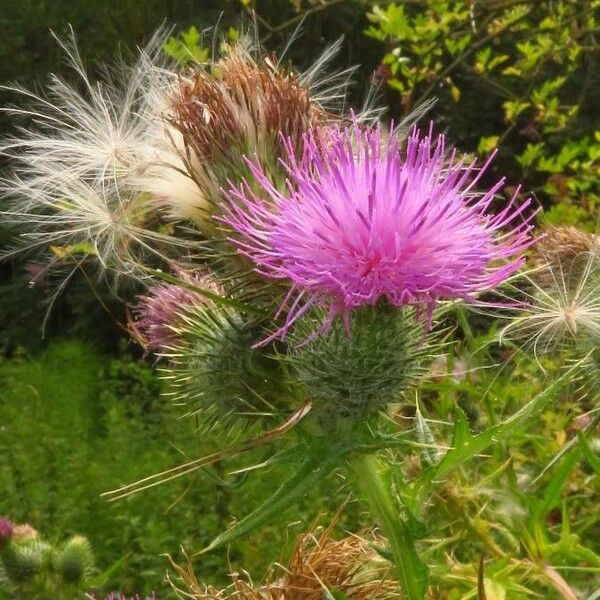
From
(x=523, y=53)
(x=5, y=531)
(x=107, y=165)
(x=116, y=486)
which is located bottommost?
(x=116, y=486)

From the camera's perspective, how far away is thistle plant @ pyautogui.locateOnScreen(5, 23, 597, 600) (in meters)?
1.30

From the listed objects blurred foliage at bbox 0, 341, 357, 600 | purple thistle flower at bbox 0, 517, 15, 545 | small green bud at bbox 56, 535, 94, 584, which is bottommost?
blurred foliage at bbox 0, 341, 357, 600

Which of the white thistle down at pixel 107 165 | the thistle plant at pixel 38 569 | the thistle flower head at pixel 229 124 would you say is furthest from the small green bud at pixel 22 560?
the thistle flower head at pixel 229 124

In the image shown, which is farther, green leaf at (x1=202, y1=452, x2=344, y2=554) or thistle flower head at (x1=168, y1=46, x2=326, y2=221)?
thistle flower head at (x1=168, y1=46, x2=326, y2=221)

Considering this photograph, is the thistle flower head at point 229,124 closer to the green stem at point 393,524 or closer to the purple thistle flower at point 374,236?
the purple thistle flower at point 374,236

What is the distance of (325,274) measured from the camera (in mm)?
1275

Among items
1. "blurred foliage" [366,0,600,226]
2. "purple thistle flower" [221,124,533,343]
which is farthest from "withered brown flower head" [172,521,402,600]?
"blurred foliage" [366,0,600,226]

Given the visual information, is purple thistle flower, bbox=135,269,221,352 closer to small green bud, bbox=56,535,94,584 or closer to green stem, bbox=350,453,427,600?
small green bud, bbox=56,535,94,584

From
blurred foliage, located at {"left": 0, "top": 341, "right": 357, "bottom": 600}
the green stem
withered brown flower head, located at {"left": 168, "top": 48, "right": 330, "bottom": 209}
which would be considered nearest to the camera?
the green stem

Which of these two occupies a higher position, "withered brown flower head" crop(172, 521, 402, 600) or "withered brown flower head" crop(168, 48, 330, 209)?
"withered brown flower head" crop(168, 48, 330, 209)

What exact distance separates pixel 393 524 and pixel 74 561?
1041mm

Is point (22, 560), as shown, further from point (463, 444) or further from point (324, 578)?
point (463, 444)

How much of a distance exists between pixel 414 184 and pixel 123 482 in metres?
3.21

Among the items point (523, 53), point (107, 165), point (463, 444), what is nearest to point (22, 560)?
point (107, 165)
